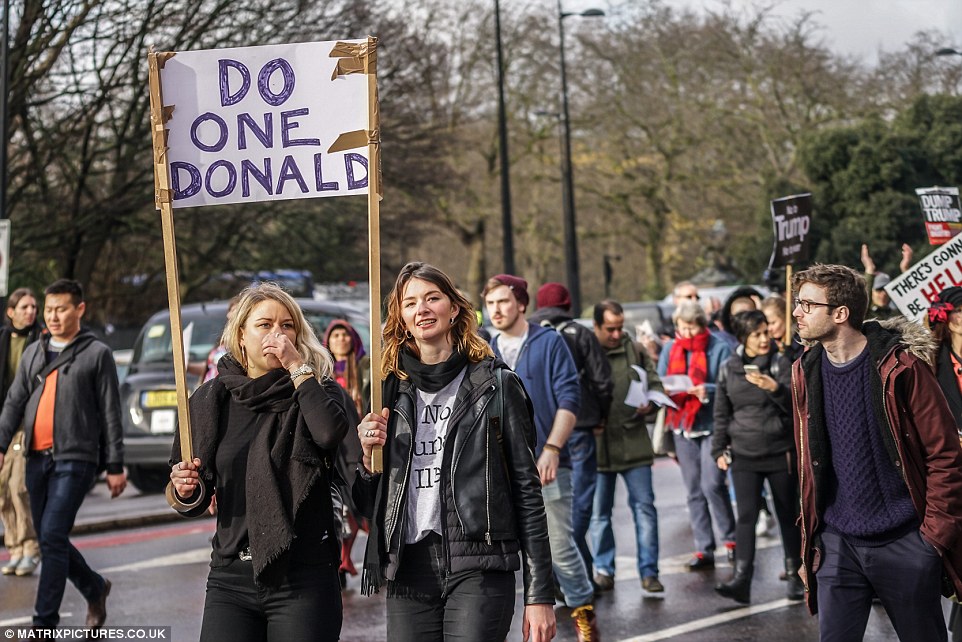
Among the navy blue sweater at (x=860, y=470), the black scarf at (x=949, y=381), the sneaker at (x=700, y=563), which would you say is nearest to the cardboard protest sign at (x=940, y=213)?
the sneaker at (x=700, y=563)

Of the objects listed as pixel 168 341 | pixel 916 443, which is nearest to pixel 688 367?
pixel 916 443

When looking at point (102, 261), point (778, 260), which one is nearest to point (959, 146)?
point (102, 261)

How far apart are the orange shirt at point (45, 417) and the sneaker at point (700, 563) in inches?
169

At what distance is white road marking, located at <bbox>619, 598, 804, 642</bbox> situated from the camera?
705cm

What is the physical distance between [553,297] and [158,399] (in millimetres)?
7335

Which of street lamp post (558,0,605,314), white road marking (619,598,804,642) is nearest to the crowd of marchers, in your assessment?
white road marking (619,598,804,642)

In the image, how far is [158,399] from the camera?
14.2 m

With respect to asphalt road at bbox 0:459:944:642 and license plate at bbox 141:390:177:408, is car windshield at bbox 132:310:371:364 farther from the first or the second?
asphalt road at bbox 0:459:944:642

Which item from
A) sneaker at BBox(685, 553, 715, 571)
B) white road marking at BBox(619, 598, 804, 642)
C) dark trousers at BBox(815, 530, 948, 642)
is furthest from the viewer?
sneaker at BBox(685, 553, 715, 571)

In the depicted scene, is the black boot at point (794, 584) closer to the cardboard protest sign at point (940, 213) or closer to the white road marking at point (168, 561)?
the cardboard protest sign at point (940, 213)

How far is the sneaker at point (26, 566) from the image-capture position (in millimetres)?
9500

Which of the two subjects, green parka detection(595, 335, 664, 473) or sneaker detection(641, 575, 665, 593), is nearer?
sneaker detection(641, 575, 665, 593)

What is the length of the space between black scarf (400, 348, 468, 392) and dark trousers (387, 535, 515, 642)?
0.47m

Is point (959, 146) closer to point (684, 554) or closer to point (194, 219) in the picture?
point (194, 219)
